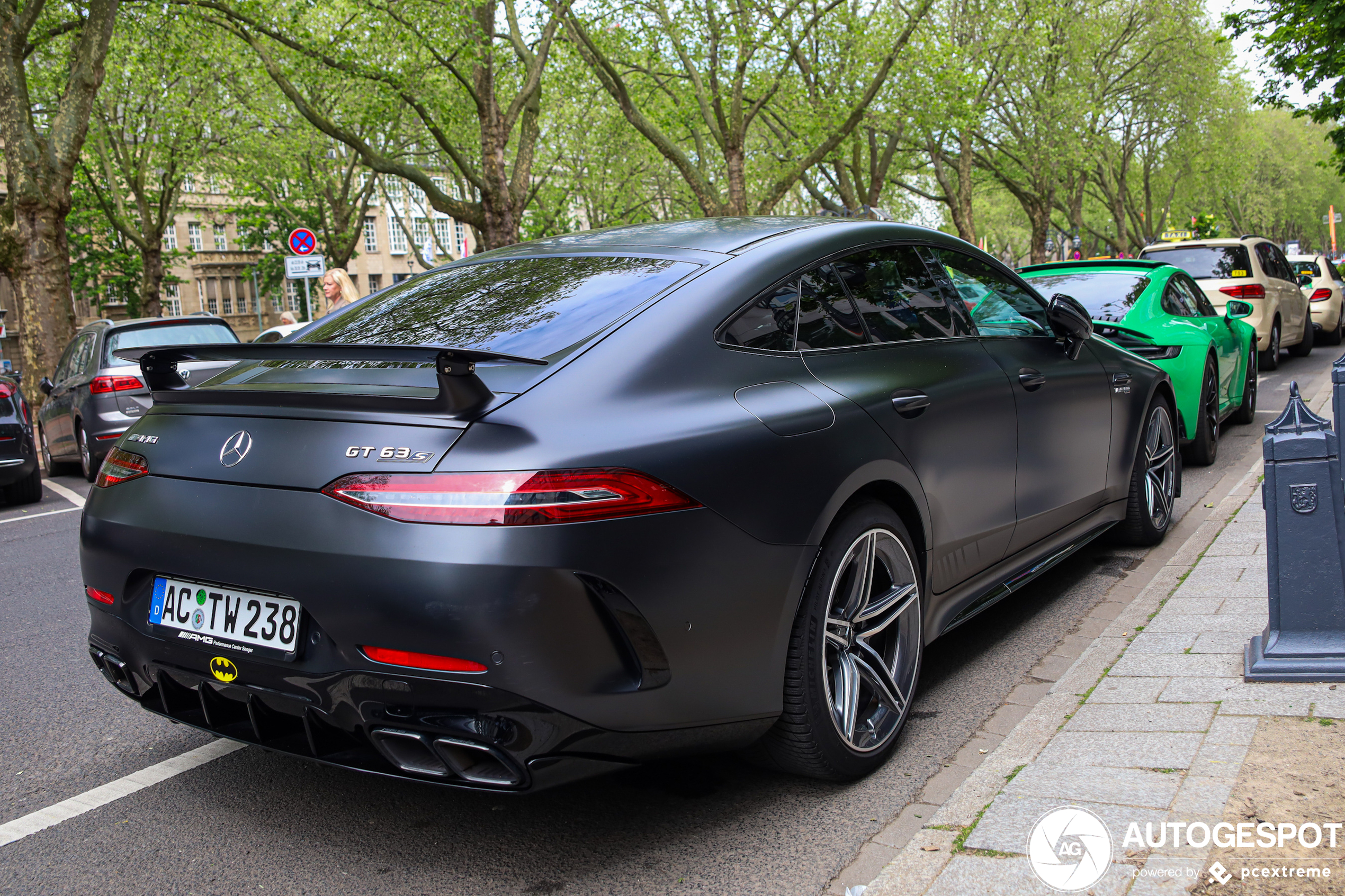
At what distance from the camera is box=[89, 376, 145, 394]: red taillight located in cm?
1128

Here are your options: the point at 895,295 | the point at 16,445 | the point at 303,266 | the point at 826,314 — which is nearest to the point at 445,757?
the point at 826,314

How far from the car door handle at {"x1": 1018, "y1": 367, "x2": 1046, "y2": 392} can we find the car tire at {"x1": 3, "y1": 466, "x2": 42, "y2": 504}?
30.8ft

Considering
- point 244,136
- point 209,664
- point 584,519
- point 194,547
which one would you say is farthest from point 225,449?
point 244,136

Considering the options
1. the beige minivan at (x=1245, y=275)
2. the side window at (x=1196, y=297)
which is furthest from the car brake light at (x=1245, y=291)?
the side window at (x=1196, y=297)

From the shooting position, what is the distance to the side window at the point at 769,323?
296cm

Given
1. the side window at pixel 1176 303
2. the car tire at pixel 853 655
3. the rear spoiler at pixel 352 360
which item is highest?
the side window at pixel 1176 303

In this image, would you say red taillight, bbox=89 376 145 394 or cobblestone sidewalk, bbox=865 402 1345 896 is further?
red taillight, bbox=89 376 145 394

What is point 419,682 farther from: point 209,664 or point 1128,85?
point 1128,85

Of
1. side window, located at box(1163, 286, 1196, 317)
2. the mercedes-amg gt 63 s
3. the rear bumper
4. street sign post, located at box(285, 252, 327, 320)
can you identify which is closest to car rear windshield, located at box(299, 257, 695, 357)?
the mercedes-amg gt 63 s

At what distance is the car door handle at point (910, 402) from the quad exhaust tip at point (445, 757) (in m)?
1.58

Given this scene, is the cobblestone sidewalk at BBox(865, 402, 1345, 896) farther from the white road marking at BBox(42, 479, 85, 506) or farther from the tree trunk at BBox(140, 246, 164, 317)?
the tree trunk at BBox(140, 246, 164, 317)

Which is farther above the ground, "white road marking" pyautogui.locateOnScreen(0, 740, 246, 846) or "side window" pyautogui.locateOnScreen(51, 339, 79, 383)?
"side window" pyautogui.locateOnScreen(51, 339, 79, 383)

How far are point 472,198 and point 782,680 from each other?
43979 millimetres

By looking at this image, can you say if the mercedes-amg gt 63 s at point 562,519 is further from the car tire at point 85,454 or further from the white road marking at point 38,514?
the car tire at point 85,454
